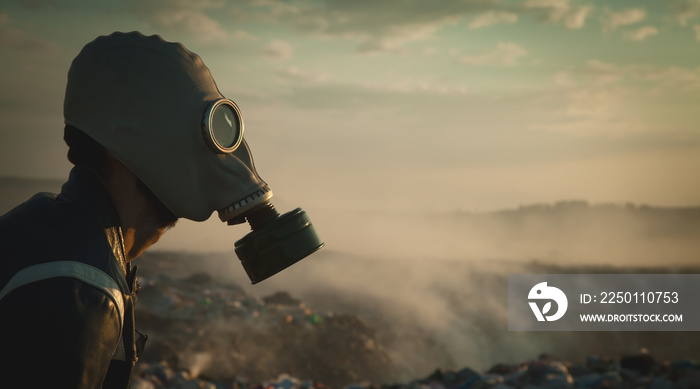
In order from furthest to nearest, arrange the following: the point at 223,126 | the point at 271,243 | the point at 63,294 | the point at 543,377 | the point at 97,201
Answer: the point at 543,377 → the point at 271,243 → the point at 223,126 → the point at 97,201 → the point at 63,294

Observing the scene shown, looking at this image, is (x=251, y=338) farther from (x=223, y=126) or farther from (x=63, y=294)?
(x=63, y=294)

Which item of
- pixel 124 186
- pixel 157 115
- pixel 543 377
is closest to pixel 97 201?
pixel 124 186

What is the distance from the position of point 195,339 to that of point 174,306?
68 cm

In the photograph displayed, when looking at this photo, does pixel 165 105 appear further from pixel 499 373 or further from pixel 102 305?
pixel 499 373

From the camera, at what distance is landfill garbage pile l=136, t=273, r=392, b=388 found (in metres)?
7.96

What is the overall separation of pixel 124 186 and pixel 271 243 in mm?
343

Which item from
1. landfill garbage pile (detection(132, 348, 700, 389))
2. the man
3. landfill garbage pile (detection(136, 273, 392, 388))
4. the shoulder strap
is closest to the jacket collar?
the man

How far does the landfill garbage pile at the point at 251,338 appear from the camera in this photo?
7.96 metres

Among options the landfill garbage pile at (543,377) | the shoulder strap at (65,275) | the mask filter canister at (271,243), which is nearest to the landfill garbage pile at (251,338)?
the landfill garbage pile at (543,377)

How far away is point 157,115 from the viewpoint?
1300mm

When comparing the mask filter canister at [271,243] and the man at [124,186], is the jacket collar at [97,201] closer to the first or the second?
the man at [124,186]

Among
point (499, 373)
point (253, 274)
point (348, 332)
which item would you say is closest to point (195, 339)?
point (348, 332)

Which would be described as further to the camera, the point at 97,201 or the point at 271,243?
the point at 271,243

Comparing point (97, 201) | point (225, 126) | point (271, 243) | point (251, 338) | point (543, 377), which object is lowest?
point (251, 338)
